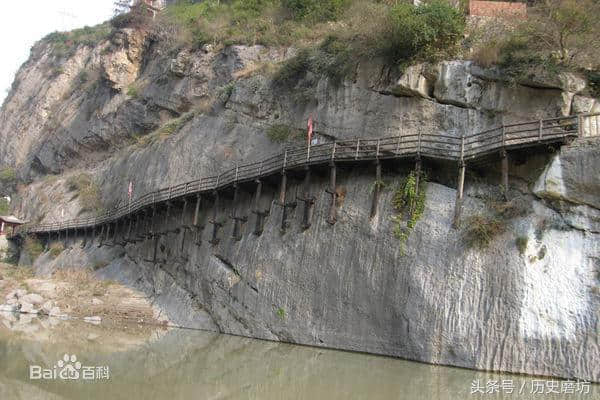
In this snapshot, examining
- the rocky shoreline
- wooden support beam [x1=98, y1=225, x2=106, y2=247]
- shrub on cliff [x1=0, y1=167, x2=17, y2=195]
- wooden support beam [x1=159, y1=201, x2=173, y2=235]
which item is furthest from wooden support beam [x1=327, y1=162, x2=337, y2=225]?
shrub on cliff [x1=0, y1=167, x2=17, y2=195]

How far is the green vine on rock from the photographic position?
862 inches

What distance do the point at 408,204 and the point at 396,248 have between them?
1761 mm

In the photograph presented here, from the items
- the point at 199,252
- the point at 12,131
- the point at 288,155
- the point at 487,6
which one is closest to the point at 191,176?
the point at 199,252

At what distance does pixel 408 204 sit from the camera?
73.5 feet

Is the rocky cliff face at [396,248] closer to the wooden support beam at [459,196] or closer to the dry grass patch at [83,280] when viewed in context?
the wooden support beam at [459,196]

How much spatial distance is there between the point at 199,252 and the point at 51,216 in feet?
80.5

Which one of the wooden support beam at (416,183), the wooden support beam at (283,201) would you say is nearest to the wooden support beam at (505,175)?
the wooden support beam at (416,183)

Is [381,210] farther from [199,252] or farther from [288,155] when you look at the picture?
[199,252]

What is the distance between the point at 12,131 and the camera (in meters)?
72.9

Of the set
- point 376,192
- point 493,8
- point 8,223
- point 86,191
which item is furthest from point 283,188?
point 8,223

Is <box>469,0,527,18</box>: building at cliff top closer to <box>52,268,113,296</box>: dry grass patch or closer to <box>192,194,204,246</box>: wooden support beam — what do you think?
<box>192,194,204,246</box>: wooden support beam

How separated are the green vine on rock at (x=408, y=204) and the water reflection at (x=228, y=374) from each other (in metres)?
4.63

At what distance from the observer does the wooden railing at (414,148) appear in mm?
20031

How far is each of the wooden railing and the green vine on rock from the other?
99cm
